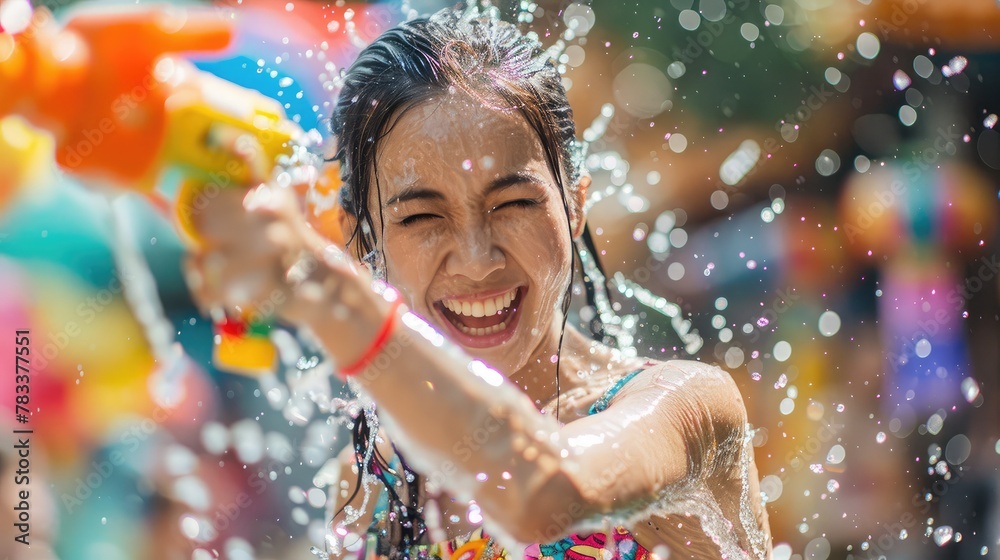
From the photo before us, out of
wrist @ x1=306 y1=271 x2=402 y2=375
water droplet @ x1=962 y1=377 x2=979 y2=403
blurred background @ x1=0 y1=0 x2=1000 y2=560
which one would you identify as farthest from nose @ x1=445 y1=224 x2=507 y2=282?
water droplet @ x1=962 y1=377 x2=979 y2=403

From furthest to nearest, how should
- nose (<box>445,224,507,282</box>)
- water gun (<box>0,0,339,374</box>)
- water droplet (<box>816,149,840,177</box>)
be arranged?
water droplet (<box>816,149,840,177</box>) → nose (<box>445,224,507,282</box>) → water gun (<box>0,0,339,374</box>)

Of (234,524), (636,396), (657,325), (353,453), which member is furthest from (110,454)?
(636,396)

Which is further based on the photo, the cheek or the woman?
the cheek

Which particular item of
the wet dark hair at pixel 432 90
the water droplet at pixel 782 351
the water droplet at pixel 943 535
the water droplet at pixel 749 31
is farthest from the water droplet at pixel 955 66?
the wet dark hair at pixel 432 90

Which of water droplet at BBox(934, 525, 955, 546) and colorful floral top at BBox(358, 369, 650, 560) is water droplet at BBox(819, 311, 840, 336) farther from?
colorful floral top at BBox(358, 369, 650, 560)

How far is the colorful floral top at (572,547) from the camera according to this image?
184 cm

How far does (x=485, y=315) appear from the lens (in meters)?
1.83

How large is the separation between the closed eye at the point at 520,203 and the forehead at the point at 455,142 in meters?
0.07

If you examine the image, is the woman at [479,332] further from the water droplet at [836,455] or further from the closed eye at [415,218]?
the water droplet at [836,455]

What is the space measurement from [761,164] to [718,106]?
11.6 inches

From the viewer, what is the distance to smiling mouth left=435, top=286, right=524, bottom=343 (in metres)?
1.82

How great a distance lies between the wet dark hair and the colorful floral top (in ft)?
0.59

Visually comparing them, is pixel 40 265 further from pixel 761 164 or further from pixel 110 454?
pixel 761 164

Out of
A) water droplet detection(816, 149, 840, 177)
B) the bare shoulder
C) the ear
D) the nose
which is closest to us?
the bare shoulder
